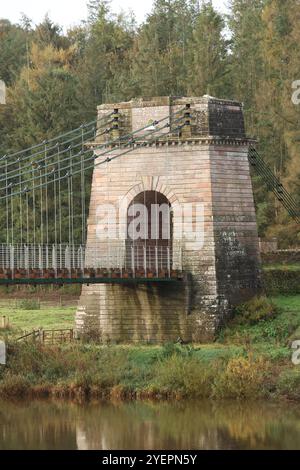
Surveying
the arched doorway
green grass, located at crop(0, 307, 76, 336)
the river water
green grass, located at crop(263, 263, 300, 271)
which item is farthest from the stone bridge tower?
the river water

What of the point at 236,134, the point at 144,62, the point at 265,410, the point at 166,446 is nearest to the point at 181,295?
the point at 236,134

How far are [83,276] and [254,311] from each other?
6.17 m

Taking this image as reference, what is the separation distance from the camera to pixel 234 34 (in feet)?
234

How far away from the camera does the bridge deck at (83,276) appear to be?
1417 inches

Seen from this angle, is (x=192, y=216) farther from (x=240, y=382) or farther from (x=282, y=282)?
(x=240, y=382)

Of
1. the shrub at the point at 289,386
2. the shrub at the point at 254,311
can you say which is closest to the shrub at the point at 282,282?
the shrub at the point at 254,311

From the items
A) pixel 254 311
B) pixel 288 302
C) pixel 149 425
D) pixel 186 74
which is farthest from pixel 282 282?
pixel 186 74

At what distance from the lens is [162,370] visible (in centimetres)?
3634

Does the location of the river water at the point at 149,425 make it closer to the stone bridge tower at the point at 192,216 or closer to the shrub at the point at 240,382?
the shrub at the point at 240,382

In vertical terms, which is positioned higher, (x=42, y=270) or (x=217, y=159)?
(x=217, y=159)

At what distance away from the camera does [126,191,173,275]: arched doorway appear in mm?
42219

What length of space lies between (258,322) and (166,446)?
36.4 ft

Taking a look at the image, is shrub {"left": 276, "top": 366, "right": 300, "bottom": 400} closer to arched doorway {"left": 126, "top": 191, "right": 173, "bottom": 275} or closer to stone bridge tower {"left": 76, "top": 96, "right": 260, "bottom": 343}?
stone bridge tower {"left": 76, "top": 96, "right": 260, "bottom": 343}

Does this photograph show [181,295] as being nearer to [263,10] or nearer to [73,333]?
[73,333]
